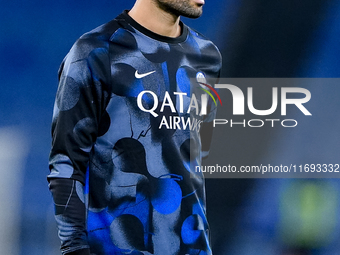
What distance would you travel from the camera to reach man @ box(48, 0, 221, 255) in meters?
1.24

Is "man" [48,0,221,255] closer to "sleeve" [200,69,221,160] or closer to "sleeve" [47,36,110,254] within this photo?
"sleeve" [47,36,110,254]

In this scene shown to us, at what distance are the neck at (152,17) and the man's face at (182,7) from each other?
2 centimetres

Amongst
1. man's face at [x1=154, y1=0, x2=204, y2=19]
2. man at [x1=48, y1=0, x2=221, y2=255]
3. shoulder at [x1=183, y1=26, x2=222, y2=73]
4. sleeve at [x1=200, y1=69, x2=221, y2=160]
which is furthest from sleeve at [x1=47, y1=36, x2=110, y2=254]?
sleeve at [x1=200, y1=69, x2=221, y2=160]

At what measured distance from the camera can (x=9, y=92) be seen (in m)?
2.00

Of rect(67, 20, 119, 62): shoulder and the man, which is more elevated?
rect(67, 20, 119, 62): shoulder

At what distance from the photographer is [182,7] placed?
1.43 m

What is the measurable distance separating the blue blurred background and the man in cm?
66

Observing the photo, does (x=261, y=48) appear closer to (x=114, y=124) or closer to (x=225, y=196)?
(x=225, y=196)

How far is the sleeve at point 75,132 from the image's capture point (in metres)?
1.21

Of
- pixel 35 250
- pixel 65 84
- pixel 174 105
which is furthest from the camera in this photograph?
pixel 35 250

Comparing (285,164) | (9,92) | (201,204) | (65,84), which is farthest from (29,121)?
(285,164)

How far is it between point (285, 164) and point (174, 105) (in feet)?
A: 2.86

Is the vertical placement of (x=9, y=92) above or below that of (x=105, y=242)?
above

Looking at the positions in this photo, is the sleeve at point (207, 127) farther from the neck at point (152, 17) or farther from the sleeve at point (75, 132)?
the sleeve at point (75, 132)
